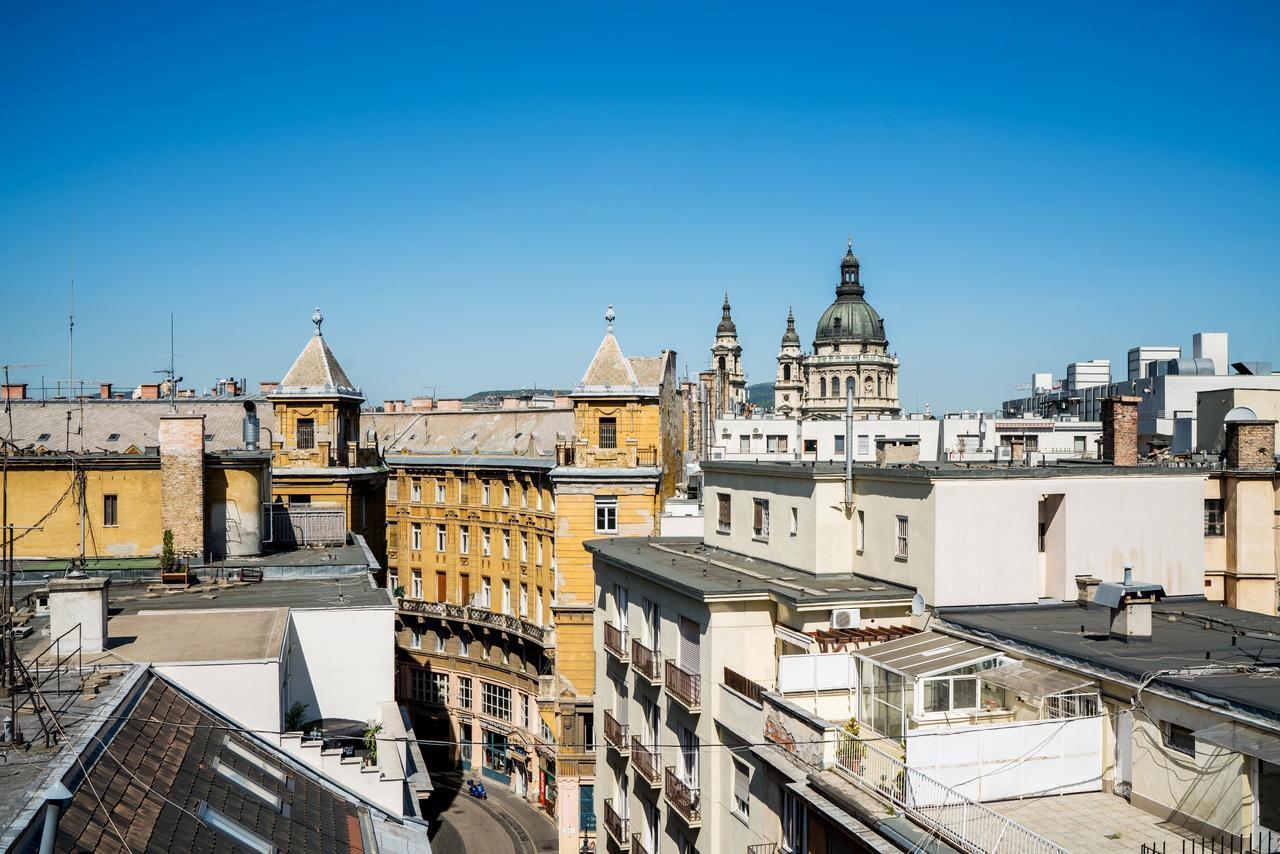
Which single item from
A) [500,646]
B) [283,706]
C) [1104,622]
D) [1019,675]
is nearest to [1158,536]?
[1104,622]

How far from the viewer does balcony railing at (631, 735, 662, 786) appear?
91.9 ft

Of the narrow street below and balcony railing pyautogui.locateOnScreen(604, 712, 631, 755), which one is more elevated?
balcony railing pyautogui.locateOnScreen(604, 712, 631, 755)

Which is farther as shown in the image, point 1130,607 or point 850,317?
point 850,317

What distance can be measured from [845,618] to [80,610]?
14.9 meters

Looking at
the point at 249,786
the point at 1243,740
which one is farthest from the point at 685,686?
the point at 1243,740

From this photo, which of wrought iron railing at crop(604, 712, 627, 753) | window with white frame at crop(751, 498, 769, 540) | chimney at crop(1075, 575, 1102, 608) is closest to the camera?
chimney at crop(1075, 575, 1102, 608)

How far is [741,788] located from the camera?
2353 centimetres

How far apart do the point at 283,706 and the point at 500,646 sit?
33836 millimetres

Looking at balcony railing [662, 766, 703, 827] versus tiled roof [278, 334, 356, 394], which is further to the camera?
tiled roof [278, 334, 356, 394]

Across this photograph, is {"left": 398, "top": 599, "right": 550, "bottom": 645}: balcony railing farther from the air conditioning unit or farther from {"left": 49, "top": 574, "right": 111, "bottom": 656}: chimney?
{"left": 49, "top": 574, "right": 111, "bottom": 656}: chimney

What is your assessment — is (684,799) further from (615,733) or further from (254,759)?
(254,759)

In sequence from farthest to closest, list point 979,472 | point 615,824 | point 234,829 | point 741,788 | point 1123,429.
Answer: point 1123,429 < point 615,824 < point 741,788 < point 979,472 < point 234,829

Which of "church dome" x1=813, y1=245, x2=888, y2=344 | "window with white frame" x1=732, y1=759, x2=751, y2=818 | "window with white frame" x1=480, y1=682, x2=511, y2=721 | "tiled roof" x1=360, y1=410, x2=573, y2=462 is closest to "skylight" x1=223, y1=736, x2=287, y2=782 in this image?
"window with white frame" x1=732, y1=759, x2=751, y2=818

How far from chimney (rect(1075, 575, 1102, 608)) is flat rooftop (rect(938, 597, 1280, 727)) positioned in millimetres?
147
